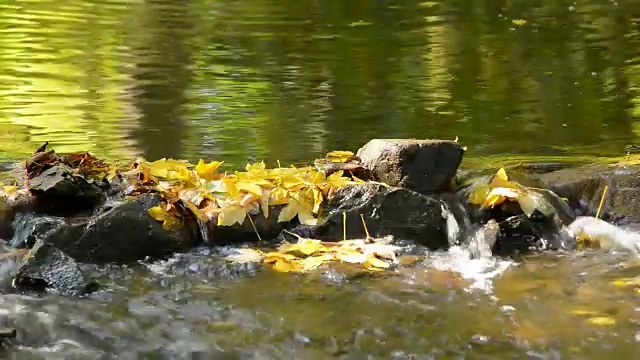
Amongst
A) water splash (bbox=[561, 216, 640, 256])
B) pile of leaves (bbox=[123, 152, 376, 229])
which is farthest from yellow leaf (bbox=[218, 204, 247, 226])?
water splash (bbox=[561, 216, 640, 256])

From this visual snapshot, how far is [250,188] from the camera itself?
346cm

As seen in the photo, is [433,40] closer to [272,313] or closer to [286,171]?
Answer: [286,171]

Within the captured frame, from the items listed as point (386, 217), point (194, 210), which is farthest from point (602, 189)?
point (194, 210)

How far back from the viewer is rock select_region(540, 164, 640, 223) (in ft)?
12.6

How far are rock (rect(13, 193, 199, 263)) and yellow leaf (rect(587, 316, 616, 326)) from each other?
159 centimetres

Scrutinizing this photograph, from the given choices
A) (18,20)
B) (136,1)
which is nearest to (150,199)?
(18,20)

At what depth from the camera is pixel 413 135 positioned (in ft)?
17.7

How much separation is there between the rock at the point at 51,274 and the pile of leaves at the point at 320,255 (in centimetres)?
61

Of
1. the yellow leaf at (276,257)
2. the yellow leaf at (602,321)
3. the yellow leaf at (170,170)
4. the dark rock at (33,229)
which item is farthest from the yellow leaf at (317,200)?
the yellow leaf at (602,321)

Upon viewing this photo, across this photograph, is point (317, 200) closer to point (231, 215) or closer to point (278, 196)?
point (278, 196)

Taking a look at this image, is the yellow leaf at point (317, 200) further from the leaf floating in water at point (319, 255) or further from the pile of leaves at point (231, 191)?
the leaf floating in water at point (319, 255)

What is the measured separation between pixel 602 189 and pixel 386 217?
1.19 meters

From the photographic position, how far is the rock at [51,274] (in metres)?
2.77

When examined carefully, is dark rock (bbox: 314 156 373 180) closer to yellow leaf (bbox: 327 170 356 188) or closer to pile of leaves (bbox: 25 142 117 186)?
yellow leaf (bbox: 327 170 356 188)
